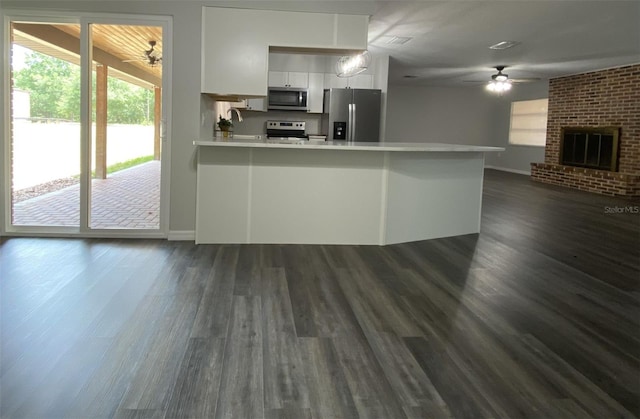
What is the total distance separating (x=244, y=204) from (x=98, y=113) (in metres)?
1.56

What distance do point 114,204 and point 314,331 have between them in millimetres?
3051

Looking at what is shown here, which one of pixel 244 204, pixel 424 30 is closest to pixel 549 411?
pixel 244 204

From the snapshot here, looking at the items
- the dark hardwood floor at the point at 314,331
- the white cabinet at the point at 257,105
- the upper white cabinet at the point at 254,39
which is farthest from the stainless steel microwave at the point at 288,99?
the dark hardwood floor at the point at 314,331

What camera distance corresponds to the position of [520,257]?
463cm

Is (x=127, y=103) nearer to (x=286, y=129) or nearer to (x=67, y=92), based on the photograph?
(x=67, y=92)

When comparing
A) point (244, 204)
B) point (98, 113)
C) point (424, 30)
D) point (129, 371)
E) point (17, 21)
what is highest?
point (424, 30)

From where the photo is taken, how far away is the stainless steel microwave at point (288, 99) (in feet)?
27.9

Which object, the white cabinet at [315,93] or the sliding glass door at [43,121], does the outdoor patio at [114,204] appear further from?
the white cabinet at [315,93]

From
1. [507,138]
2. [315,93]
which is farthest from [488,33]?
[507,138]

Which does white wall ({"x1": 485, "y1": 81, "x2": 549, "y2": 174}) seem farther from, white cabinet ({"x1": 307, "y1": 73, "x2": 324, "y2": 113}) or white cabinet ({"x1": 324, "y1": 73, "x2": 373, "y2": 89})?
white cabinet ({"x1": 307, "y1": 73, "x2": 324, "y2": 113})

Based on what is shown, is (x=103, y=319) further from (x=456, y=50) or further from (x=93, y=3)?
(x=456, y=50)

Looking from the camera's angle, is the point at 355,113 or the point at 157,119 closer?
the point at 157,119

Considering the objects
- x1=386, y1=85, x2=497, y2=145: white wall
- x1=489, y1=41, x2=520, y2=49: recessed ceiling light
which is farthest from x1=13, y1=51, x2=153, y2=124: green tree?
x1=386, y1=85, x2=497, y2=145: white wall

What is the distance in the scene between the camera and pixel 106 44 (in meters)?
4.88
